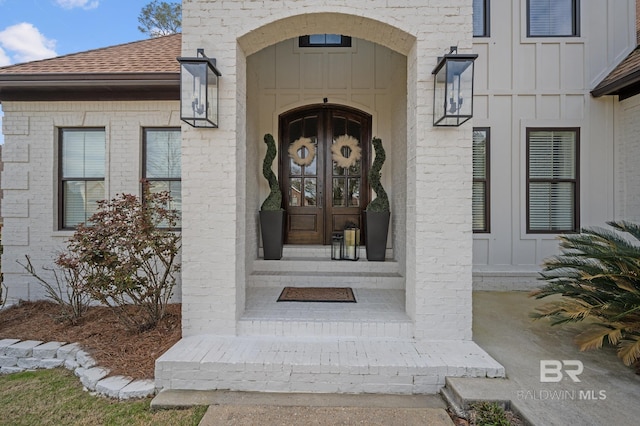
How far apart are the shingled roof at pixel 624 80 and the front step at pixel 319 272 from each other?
427 cm

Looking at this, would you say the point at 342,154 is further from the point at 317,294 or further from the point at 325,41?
the point at 317,294

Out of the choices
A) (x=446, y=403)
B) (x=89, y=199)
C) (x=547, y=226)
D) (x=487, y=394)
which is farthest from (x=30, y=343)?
(x=547, y=226)

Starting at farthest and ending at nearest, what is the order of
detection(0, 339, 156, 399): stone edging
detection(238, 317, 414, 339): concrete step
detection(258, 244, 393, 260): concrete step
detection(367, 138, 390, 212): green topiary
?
detection(258, 244, 393, 260): concrete step, detection(367, 138, 390, 212): green topiary, detection(238, 317, 414, 339): concrete step, detection(0, 339, 156, 399): stone edging

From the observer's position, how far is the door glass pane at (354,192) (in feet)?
20.0

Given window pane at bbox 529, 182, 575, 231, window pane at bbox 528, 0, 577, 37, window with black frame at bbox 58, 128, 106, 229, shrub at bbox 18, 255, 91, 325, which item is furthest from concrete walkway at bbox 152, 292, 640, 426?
window pane at bbox 528, 0, 577, 37

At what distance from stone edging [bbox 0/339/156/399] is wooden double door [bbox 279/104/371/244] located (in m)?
3.34

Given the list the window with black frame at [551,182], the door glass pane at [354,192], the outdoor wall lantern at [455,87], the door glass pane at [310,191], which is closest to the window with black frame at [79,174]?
the door glass pane at [310,191]

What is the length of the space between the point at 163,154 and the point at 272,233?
208 centimetres

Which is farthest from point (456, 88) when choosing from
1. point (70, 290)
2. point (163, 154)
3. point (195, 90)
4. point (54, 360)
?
point (70, 290)

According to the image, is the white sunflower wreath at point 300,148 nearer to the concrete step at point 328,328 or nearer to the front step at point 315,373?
the concrete step at point 328,328

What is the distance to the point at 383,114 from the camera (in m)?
5.90

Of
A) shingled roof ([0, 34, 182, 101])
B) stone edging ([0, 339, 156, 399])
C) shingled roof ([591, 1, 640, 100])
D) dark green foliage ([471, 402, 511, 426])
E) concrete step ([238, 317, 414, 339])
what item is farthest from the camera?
shingled roof ([591, 1, 640, 100])

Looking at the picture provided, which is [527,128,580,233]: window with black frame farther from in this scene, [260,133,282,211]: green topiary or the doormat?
[260,133,282,211]: green topiary

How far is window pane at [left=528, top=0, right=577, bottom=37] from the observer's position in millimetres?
5648
